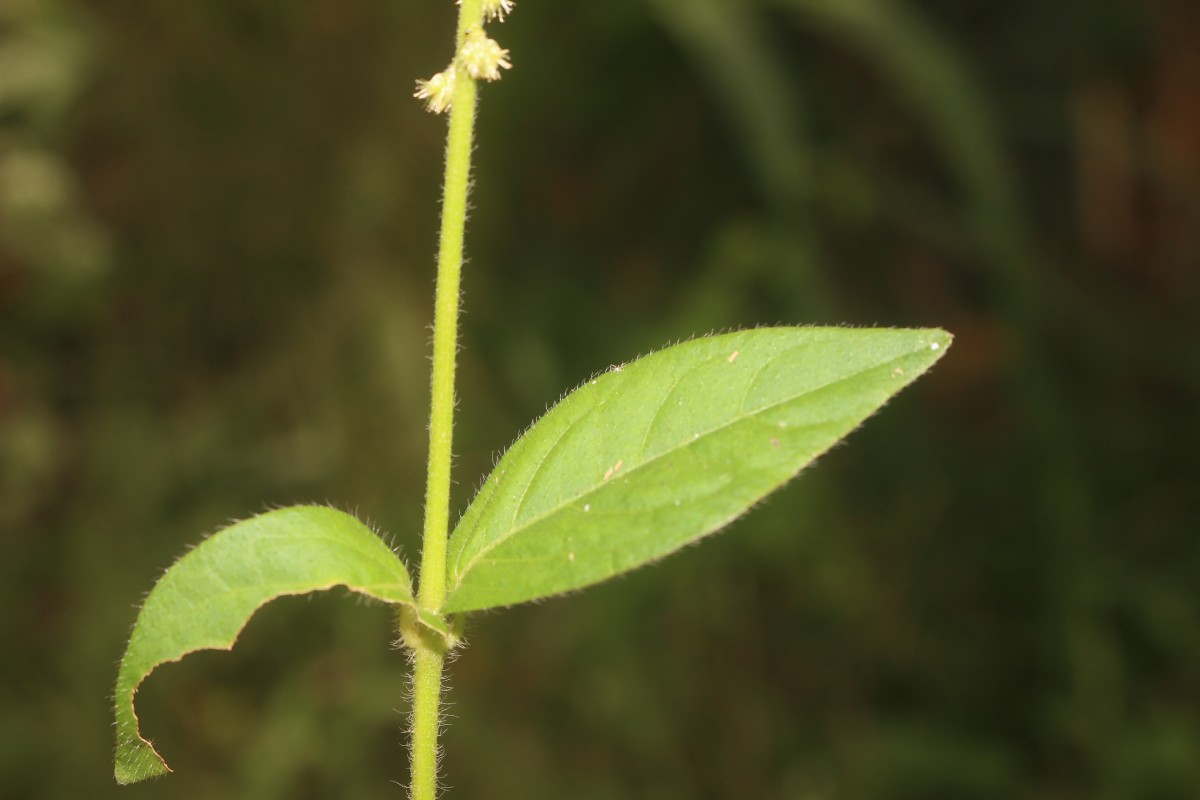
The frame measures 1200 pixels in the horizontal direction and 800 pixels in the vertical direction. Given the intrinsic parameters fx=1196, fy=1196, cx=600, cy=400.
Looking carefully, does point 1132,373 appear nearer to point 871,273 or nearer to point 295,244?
point 871,273

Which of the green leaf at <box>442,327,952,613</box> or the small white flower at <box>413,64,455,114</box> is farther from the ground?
the small white flower at <box>413,64,455,114</box>

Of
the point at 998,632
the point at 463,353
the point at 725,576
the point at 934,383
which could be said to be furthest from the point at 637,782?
the point at 934,383

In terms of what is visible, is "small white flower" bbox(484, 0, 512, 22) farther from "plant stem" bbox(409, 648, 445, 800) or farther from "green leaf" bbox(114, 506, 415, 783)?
"plant stem" bbox(409, 648, 445, 800)

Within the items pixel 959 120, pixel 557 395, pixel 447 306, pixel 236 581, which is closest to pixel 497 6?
pixel 447 306

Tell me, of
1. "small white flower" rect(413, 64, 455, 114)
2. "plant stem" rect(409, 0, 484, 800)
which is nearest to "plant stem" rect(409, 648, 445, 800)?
"plant stem" rect(409, 0, 484, 800)

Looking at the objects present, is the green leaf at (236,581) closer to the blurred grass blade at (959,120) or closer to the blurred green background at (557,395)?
the blurred green background at (557,395)
